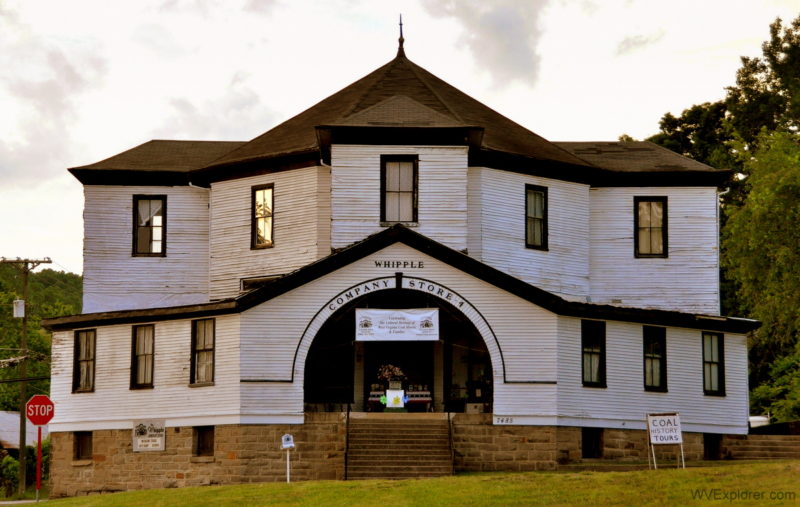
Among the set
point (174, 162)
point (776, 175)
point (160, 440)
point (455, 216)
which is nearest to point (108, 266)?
point (174, 162)

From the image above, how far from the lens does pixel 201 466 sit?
3959 centimetres

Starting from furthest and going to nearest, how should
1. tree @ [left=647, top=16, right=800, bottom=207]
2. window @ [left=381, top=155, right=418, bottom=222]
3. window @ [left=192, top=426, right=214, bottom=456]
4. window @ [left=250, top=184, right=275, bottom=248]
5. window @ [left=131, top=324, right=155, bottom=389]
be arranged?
tree @ [left=647, top=16, right=800, bottom=207] → window @ [left=250, top=184, right=275, bottom=248] → window @ [left=381, top=155, right=418, bottom=222] → window @ [left=131, top=324, right=155, bottom=389] → window @ [left=192, top=426, right=214, bottom=456]

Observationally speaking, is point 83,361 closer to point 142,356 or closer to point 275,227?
point 142,356

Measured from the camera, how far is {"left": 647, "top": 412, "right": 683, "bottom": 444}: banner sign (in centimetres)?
3641

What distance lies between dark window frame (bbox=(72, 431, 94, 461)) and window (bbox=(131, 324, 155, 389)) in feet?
7.30

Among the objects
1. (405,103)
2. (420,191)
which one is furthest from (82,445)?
(405,103)

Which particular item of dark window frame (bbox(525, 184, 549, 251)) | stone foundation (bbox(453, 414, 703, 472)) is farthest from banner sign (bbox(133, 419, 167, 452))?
dark window frame (bbox(525, 184, 549, 251))

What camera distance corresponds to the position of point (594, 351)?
4134 centimetres

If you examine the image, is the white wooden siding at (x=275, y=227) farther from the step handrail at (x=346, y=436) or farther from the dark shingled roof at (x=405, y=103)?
the step handrail at (x=346, y=436)

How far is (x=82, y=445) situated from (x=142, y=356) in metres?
3.26

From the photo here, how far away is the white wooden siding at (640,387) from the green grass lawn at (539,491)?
6381 mm

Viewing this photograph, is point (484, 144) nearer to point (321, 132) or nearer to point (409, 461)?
point (321, 132)

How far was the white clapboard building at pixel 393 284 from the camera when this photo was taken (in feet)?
131

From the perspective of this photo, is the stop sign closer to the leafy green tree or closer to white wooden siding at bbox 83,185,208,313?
white wooden siding at bbox 83,185,208,313
